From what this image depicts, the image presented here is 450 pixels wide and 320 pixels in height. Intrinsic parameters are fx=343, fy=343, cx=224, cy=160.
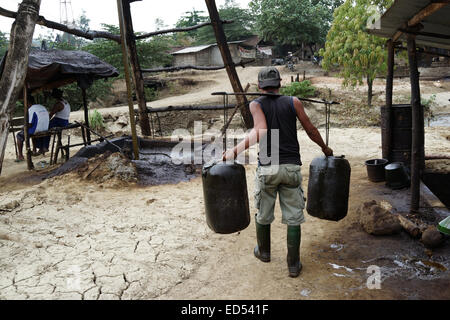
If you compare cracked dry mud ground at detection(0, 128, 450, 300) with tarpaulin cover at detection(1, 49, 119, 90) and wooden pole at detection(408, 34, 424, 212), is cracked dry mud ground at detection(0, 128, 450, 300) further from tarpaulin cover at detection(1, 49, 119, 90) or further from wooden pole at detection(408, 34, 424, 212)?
tarpaulin cover at detection(1, 49, 119, 90)

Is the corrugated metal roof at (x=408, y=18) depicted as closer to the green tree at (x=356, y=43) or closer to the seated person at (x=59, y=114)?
the seated person at (x=59, y=114)

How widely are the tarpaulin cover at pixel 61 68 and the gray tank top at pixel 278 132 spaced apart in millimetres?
5389

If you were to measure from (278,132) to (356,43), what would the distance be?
472 inches

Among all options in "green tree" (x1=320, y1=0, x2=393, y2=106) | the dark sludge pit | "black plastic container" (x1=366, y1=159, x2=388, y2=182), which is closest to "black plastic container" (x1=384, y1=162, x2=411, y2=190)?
"black plastic container" (x1=366, y1=159, x2=388, y2=182)

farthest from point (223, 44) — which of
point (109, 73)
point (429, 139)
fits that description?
point (429, 139)

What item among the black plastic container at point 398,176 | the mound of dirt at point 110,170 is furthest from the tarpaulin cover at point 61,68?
the black plastic container at point 398,176

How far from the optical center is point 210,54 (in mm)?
31734

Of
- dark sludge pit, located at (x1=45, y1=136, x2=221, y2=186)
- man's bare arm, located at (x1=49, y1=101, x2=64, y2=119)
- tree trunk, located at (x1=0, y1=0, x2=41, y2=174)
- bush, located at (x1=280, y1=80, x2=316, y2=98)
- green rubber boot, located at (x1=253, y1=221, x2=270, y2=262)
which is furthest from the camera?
bush, located at (x1=280, y1=80, x2=316, y2=98)

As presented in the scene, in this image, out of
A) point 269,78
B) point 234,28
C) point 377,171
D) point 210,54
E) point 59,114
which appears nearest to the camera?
point 269,78

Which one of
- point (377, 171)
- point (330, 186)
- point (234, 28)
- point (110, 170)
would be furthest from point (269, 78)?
point (234, 28)

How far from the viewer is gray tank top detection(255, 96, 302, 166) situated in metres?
2.91

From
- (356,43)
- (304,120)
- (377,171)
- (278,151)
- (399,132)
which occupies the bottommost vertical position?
(377,171)

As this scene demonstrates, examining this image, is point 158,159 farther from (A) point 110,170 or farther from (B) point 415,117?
(B) point 415,117

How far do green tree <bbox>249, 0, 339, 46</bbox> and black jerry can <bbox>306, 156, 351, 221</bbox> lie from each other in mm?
26958
